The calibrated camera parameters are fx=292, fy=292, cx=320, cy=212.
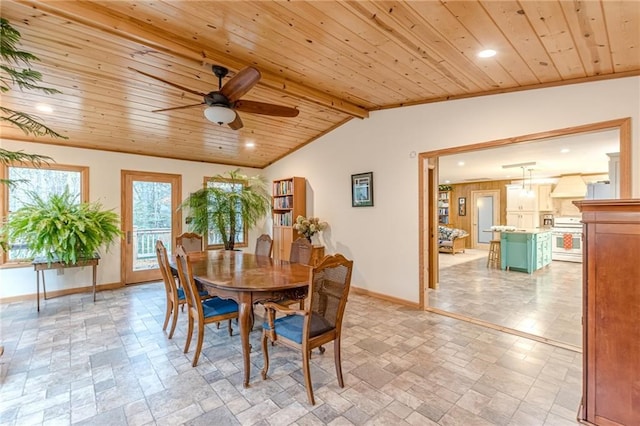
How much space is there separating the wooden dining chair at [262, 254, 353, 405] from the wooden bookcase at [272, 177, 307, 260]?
340 centimetres

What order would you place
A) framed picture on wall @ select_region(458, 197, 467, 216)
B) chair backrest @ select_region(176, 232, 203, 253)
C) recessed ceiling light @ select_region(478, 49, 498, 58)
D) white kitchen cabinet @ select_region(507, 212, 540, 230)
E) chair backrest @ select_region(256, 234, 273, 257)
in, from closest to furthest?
recessed ceiling light @ select_region(478, 49, 498, 58)
chair backrest @ select_region(256, 234, 273, 257)
chair backrest @ select_region(176, 232, 203, 253)
white kitchen cabinet @ select_region(507, 212, 540, 230)
framed picture on wall @ select_region(458, 197, 467, 216)

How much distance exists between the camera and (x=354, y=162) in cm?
475

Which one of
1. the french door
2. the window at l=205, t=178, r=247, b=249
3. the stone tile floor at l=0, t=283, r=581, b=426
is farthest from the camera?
the window at l=205, t=178, r=247, b=249

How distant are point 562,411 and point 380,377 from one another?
1.17 meters

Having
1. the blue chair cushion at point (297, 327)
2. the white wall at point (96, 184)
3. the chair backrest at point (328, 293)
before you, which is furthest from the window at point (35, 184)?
the chair backrest at point (328, 293)

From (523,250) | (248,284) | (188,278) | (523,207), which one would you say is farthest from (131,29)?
(523,207)

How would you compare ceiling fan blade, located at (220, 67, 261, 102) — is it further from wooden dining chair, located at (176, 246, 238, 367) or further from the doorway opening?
the doorway opening

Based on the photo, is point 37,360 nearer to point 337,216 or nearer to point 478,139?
point 337,216

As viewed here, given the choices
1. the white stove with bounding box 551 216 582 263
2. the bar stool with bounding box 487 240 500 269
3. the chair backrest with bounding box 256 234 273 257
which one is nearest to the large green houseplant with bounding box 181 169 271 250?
the chair backrest with bounding box 256 234 273 257

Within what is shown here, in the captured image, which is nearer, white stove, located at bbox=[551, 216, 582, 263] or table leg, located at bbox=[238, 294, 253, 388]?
table leg, located at bbox=[238, 294, 253, 388]

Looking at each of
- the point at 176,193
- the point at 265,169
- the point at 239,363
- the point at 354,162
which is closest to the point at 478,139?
the point at 354,162

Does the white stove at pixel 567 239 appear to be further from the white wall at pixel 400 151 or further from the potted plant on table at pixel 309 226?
the potted plant on table at pixel 309 226

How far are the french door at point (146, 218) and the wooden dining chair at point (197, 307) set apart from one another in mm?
3335

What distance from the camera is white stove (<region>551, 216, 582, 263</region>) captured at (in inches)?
289
